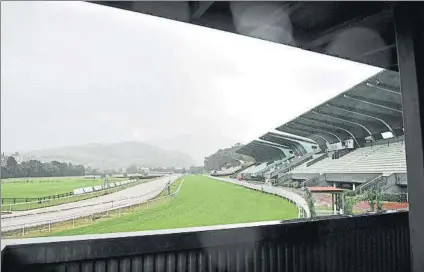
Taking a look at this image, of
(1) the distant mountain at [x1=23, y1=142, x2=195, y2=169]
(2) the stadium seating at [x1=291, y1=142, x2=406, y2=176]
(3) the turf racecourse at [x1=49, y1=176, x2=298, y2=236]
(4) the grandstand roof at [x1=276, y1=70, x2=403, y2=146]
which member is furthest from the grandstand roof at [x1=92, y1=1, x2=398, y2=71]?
(2) the stadium seating at [x1=291, y1=142, x2=406, y2=176]

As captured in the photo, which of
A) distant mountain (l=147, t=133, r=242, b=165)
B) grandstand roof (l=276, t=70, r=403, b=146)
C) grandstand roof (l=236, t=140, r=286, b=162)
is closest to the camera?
distant mountain (l=147, t=133, r=242, b=165)

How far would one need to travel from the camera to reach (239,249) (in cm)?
179

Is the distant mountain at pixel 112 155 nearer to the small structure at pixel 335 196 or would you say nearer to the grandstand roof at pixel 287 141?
the grandstand roof at pixel 287 141

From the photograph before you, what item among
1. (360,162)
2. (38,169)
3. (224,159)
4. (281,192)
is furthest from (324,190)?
(38,169)

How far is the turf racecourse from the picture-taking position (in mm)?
1917

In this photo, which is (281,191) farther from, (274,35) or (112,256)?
(112,256)

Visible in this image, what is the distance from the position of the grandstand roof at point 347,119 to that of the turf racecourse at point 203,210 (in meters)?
0.89

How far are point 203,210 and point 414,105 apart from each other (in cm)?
155

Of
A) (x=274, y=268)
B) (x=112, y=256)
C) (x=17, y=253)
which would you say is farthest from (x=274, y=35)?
(x=17, y=253)

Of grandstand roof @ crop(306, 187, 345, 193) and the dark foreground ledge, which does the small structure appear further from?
the dark foreground ledge

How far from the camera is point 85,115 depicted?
190cm

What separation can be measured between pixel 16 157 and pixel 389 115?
A: 10.3ft

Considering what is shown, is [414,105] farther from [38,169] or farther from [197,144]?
[38,169]

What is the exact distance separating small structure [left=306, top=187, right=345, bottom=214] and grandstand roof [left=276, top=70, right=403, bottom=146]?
1.70ft
